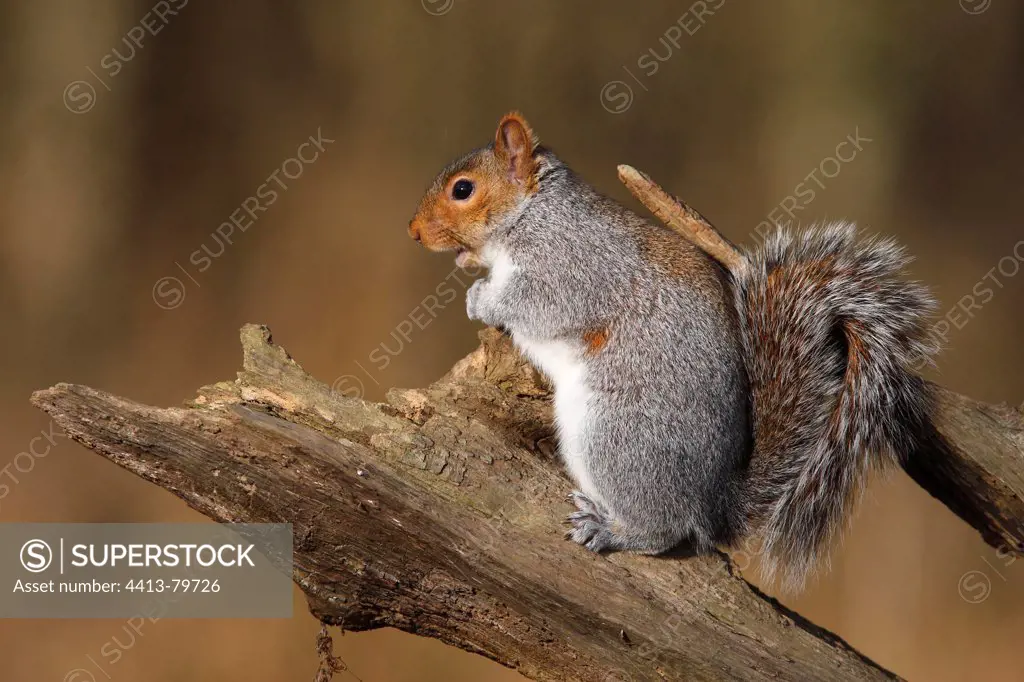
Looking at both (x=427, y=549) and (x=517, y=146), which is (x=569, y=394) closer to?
(x=427, y=549)

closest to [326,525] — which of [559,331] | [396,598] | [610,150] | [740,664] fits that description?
[396,598]

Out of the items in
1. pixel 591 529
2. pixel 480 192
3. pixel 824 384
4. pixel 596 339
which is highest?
Result: pixel 480 192

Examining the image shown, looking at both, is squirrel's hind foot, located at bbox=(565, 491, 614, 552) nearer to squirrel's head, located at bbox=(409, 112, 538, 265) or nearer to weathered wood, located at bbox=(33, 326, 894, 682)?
weathered wood, located at bbox=(33, 326, 894, 682)

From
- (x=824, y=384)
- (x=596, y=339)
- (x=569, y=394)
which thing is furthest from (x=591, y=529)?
(x=824, y=384)

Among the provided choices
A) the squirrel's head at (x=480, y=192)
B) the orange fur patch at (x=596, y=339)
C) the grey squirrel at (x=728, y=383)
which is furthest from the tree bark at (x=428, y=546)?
the squirrel's head at (x=480, y=192)

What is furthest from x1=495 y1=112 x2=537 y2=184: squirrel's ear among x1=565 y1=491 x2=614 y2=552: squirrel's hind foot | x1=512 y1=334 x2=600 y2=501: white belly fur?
x1=565 y1=491 x2=614 y2=552: squirrel's hind foot
